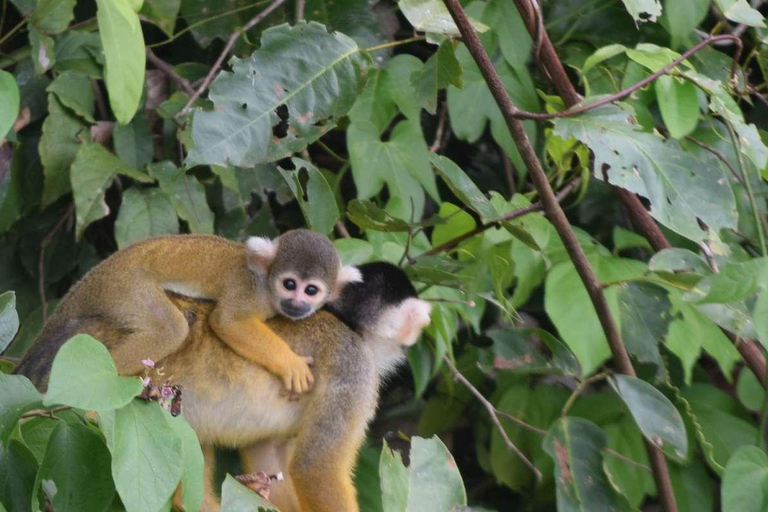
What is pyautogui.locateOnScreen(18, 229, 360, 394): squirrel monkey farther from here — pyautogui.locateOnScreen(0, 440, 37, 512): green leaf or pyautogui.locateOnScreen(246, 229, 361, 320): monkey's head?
pyautogui.locateOnScreen(0, 440, 37, 512): green leaf

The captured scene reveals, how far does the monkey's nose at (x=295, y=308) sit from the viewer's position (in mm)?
2564

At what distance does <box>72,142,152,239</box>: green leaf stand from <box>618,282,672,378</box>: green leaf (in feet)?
4.98

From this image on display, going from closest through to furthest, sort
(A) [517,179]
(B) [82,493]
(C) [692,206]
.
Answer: (B) [82,493]
(C) [692,206]
(A) [517,179]

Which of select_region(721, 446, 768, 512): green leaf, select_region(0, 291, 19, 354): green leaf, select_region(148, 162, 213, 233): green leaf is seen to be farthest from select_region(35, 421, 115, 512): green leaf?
select_region(148, 162, 213, 233): green leaf

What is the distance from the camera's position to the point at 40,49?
323cm

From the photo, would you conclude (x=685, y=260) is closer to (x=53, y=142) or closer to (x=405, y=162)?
(x=405, y=162)

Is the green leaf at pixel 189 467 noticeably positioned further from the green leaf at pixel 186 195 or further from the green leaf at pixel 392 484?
the green leaf at pixel 186 195

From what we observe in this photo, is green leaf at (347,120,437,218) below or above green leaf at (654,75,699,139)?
below

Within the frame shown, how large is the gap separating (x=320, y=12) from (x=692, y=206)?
1.87 meters

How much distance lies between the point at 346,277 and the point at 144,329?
0.54 m

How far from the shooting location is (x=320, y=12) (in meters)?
3.70

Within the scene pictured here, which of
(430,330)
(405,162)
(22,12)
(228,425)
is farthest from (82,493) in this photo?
(22,12)

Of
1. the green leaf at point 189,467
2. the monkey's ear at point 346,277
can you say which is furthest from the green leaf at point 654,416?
the green leaf at point 189,467

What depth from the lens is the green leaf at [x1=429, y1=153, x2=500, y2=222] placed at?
2.39 meters
